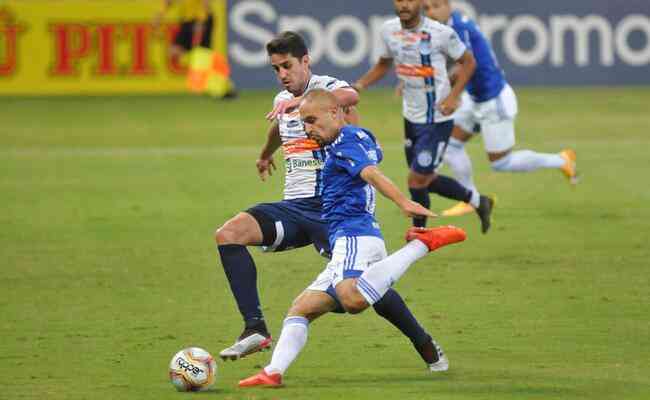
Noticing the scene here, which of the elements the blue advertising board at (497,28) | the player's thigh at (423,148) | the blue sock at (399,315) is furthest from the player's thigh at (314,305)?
the blue advertising board at (497,28)

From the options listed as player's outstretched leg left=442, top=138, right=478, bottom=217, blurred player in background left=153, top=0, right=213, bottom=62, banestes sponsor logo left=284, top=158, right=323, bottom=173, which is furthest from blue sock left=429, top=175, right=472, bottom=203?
blurred player in background left=153, top=0, right=213, bottom=62

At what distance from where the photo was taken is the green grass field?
791cm

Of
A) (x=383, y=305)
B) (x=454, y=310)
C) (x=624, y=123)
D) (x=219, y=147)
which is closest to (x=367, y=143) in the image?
(x=383, y=305)

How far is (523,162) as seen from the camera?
560 inches

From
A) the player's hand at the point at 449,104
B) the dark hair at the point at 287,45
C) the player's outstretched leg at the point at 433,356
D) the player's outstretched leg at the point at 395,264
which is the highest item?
the dark hair at the point at 287,45

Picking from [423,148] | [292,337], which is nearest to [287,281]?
[423,148]

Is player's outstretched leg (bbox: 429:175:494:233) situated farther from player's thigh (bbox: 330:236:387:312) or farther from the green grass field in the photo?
player's thigh (bbox: 330:236:387:312)

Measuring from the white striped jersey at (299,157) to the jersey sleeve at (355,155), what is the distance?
3.58ft

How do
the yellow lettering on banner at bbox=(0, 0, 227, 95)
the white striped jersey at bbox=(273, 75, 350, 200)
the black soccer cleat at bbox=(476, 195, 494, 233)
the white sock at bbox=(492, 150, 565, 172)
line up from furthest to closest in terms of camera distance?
the yellow lettering on banner at bbox=(0, 0, 227, 95), the white sock at bbox=(492, 150, 565, 172), the black soccer cleat at bbox=(476, 195, 494, 233), the white striped jersey at bbox=(273, 75, 350, 200)

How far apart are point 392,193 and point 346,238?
0.55 m

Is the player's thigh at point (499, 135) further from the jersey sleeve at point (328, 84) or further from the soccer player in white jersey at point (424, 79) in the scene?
the jersey sleeve at point (328, 84)

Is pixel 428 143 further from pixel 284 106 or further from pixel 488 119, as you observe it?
pixel 284 106

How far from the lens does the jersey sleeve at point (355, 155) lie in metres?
7.50

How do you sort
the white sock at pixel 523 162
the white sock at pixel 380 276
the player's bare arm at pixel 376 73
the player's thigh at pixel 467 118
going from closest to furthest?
the white sock at pixel 380 276 → the player's bare arm at pixel 376 73 → the white sock at pixel 523 162 → the player's thigh at pixel 467 118
